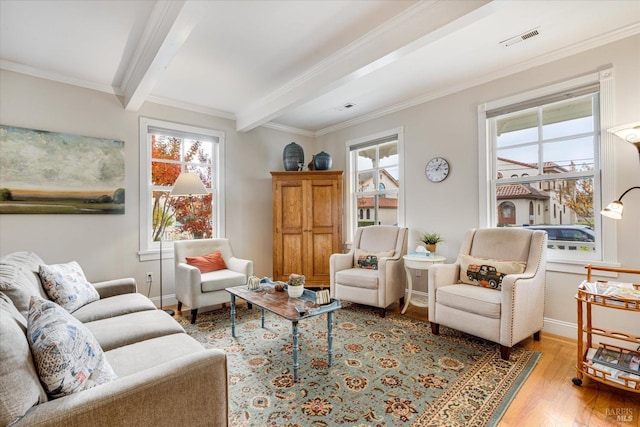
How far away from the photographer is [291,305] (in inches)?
93.4

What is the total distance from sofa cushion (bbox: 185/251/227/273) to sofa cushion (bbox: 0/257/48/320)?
65.9 inches

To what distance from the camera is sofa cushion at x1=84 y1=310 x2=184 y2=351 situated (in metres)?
1.73

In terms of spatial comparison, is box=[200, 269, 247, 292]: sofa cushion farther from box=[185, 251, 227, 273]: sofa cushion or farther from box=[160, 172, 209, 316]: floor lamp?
box=[160, 172, 209, 316]: floor lamp

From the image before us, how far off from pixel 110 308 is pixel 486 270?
3.15 metres

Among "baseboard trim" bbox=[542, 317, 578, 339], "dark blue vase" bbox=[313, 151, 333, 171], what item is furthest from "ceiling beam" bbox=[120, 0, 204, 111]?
"baseboard trim" bbox=[542, 317, 578, 339]

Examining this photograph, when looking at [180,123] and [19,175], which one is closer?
[19,175]

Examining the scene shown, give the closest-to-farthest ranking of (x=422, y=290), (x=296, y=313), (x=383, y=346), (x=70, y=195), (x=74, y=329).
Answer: (x=74, y=329)
(x=296, y=313)
(x=383, y=346)
(x=70, y=195)
(x=422, y=290)

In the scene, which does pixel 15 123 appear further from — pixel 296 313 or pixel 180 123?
pixel 296 313

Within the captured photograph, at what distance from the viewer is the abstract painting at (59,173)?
292cm

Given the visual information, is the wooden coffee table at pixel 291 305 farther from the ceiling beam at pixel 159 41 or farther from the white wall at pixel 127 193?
the ceiling beam at pixel 159 41

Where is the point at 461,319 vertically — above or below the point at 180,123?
below

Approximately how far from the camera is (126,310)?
2.23 metres

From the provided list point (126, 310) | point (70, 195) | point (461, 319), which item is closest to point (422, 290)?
point (461, 319)

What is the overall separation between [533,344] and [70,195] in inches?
189
